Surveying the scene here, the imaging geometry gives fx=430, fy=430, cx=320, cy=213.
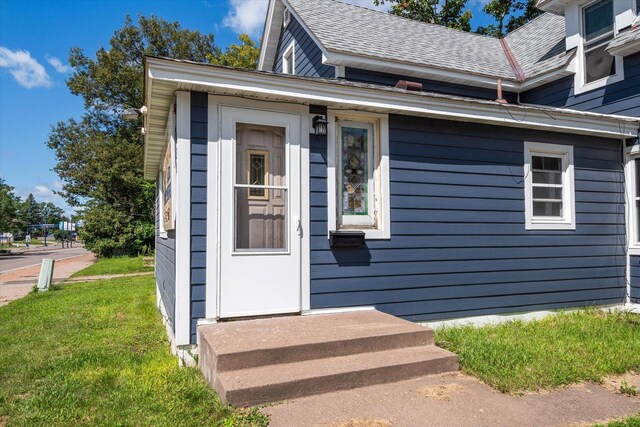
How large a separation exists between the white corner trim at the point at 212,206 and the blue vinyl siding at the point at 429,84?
4.07m

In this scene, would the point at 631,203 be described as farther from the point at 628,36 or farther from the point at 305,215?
the point at 305,215

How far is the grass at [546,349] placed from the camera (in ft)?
11.5

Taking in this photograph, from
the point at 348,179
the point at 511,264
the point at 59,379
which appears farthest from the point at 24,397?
the point at 511,264

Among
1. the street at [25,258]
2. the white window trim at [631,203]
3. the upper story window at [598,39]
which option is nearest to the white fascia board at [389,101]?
the white window trim at [631,203]

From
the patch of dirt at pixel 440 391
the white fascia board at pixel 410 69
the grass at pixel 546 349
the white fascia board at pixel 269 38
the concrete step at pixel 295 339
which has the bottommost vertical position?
the patch of dirt at pixel 440 391

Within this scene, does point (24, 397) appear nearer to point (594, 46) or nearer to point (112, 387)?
point (112, 387)

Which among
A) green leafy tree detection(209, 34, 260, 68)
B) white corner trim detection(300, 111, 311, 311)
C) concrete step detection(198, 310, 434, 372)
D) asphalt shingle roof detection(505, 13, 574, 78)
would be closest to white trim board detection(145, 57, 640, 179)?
white corner trim detection(300, 111, 311, 311)

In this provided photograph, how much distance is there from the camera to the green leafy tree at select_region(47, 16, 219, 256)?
22.1 metres

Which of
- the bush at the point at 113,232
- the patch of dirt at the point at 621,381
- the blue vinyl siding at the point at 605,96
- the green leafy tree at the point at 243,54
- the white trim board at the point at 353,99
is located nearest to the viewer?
the patch of dirt at the point at 621,381

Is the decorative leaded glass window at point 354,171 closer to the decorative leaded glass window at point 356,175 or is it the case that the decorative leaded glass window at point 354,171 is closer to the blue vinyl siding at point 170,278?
the decorative leaded glass window at point 356,175

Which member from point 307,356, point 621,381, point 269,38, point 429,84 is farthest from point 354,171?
point 269,38

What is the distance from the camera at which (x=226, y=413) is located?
2.80 m

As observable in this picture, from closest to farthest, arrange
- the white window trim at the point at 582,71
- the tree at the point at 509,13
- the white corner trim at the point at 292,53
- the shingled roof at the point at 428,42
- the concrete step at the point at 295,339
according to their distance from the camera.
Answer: the concrete step at the point at 295,339, the white window trim at the point at 582,71, the shingled roof at the point at 428,42, the white corner trim at the point at 292,53, the tree at the point at 509,13

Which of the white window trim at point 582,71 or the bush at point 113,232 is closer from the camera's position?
the white window trim at point 582,71
